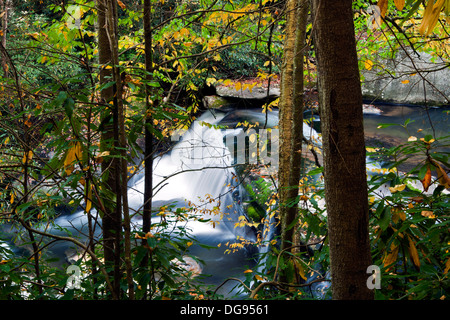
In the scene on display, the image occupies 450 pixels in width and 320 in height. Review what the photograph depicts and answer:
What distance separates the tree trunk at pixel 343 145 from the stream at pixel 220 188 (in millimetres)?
3725

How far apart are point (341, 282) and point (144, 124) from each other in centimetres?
105

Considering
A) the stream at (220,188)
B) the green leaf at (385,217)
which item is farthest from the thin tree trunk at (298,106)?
the stream at (220,188)

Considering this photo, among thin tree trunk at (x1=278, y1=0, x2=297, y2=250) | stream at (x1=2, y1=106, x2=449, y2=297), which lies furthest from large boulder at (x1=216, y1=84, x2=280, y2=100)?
thin tree trunk at (x1=278, y1=0, x2=297, y2=250)

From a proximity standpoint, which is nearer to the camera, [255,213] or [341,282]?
[341,282]

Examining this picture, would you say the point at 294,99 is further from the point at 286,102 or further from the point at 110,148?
the point at 110,148

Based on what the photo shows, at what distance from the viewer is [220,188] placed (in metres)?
7.16

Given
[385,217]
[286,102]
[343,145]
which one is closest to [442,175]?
[385,217]

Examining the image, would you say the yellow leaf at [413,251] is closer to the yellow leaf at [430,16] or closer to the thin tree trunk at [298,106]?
the yellow leaf at [430,16]

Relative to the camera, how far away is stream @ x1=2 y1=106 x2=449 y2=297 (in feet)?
18.2

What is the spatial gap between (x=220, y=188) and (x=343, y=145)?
20.8 ft

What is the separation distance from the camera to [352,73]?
88 cm

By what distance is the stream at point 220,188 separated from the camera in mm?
5559
